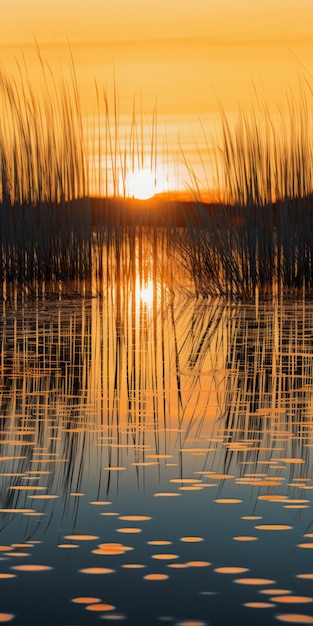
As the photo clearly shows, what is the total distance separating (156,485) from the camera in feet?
16.2

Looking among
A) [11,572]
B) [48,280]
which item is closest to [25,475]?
[11,572]

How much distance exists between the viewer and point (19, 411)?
22.1 ft

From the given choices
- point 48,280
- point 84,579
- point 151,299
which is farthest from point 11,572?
point 151,299

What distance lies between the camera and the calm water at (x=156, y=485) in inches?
139

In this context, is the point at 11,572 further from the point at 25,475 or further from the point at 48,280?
the point at 48,280

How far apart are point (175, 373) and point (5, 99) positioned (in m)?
7.34

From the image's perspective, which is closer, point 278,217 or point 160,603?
point 160,603

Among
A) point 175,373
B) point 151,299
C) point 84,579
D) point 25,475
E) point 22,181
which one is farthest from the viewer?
point 151,299

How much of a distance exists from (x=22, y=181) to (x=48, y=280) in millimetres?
1216

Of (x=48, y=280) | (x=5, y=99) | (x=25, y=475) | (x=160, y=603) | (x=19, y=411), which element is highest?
(x=5, y=99)

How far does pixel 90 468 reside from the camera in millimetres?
5242

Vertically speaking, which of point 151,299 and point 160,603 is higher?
point 151,299

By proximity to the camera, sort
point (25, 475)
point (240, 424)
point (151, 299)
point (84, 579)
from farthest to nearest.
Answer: point (151, 299) → point (240, 424) → point (25, 475) → point (84, 579)

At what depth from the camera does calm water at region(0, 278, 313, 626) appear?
352 centimetres
